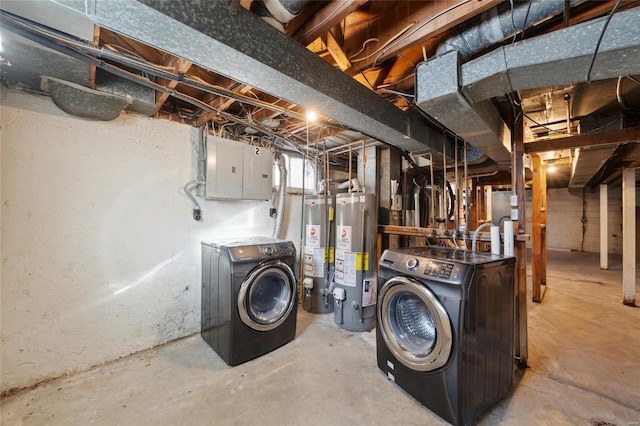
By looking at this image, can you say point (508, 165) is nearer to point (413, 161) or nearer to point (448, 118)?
point (413, 161)

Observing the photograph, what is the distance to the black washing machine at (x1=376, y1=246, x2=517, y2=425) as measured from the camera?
1430 millimetres

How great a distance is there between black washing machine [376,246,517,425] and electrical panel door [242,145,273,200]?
5.50 feet

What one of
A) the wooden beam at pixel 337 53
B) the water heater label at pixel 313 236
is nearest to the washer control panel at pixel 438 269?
the wooden beam at pixel 337 53

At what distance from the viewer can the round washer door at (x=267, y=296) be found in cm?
208

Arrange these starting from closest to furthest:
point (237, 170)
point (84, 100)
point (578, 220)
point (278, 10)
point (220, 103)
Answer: point (278, 10)
point (84, 100)
point (220, 103)
point (237, 170)
point (578, 220)

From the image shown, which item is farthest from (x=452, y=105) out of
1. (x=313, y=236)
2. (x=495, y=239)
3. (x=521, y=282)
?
(x=313, y=236)

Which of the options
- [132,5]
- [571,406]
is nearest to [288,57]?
[132,5]

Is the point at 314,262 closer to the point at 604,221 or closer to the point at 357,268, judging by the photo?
the point at 357,268

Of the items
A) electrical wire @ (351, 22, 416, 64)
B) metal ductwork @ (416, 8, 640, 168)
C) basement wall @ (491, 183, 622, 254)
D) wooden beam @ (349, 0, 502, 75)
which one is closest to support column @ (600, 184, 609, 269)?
basement wall @ (491, 183, 622, 254)

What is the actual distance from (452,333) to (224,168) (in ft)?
7.95

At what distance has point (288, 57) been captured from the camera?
1.29 meters

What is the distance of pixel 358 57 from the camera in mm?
1623

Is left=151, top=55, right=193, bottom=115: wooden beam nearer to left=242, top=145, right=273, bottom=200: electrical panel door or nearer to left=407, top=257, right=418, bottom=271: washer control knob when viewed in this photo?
left=242, top=145, right=273, bottom=200: electrical panel door

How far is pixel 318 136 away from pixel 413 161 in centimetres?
151
